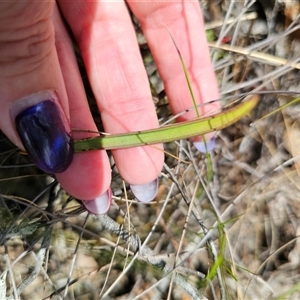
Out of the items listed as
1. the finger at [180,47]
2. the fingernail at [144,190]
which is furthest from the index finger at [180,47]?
the fingernail at [144,190]

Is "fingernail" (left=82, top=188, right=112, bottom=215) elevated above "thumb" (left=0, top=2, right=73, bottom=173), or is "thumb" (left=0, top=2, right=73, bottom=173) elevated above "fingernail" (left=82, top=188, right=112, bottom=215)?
"thumb" (left=0, top=2, right=73, bottom=173)

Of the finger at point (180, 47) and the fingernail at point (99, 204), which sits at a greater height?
the finger at point (180, 47)

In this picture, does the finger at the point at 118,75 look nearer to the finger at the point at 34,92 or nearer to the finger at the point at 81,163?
the finger at the point at 81,163

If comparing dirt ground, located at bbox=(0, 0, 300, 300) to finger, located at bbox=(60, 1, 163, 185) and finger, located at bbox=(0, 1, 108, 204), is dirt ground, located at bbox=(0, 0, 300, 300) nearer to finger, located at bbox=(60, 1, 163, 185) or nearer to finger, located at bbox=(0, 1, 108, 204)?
finger, located at bbox=(60, 1, 163, 185)

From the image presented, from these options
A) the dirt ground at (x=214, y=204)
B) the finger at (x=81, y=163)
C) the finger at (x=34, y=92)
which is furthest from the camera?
the dirt ground at (x=214, y=204)

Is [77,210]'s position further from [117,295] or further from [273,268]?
[273,268]

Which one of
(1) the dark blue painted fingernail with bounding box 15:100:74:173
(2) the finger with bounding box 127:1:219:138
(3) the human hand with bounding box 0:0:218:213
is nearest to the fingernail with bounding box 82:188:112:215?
(3) the human hand with bounding box 0:0:218:213

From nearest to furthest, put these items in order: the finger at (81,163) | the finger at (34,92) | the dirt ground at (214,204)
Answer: the finger at (34,92) < the finger at (81,163) < the dirt ground at (214,204)

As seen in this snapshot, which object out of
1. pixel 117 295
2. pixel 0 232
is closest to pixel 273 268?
pixel 117 295
